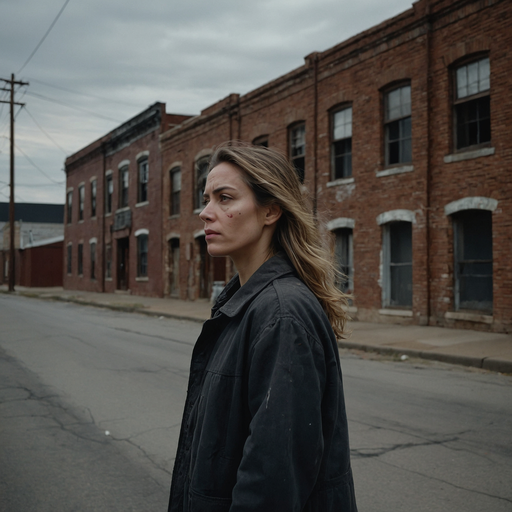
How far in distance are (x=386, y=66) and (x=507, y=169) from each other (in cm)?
470

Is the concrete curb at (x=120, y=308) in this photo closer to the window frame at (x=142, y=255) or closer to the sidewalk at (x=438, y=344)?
the window frame at (x=142, y=255)

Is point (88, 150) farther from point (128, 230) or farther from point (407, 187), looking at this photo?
point (407, 187)

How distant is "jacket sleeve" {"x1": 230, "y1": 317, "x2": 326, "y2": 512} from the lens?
1.43 metres

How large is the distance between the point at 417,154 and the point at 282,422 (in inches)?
522

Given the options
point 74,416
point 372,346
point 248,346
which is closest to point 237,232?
point 248,346

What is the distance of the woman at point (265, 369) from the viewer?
1466 mm

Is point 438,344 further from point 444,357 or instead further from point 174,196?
point 174,196

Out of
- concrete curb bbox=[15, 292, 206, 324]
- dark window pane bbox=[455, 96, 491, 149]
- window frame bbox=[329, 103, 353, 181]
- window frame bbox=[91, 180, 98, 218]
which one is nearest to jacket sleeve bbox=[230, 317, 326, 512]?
dark window pane bbox=[455, 96, 491, 149]

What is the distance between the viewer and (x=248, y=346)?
5.28ft

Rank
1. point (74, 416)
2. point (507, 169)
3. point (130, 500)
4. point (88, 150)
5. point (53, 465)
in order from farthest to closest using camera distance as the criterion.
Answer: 1. point (88, 150)
2. point (507, 169)
3. point (74, 416)
4. point (53, 465)
5. point (130, 500)

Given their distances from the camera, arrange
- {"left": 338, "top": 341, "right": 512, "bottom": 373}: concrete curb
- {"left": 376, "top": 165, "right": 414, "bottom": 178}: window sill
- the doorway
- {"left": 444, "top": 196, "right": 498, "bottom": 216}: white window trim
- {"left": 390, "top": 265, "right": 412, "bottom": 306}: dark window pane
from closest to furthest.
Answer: {"left": 338, "top": 341, "right": 512, "bottom": 373}: concrete curb → {"left": 444, "top": 196, "right": 498, "bottom": 216}: white window trim → {"left": 376, "top": 165, "right": 414, "bottom": 178}: window sill → {"left": 390, "top": 265, "right": 412, "bottom": 306}: dark window pane → the doorway

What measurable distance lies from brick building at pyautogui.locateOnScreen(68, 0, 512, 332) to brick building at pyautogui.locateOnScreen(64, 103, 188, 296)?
10.2 metres

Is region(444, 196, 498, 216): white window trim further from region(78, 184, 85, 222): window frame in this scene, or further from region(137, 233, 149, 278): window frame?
region(78, 184, 85, 222): window frame

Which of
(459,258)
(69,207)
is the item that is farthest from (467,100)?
(69,207)
